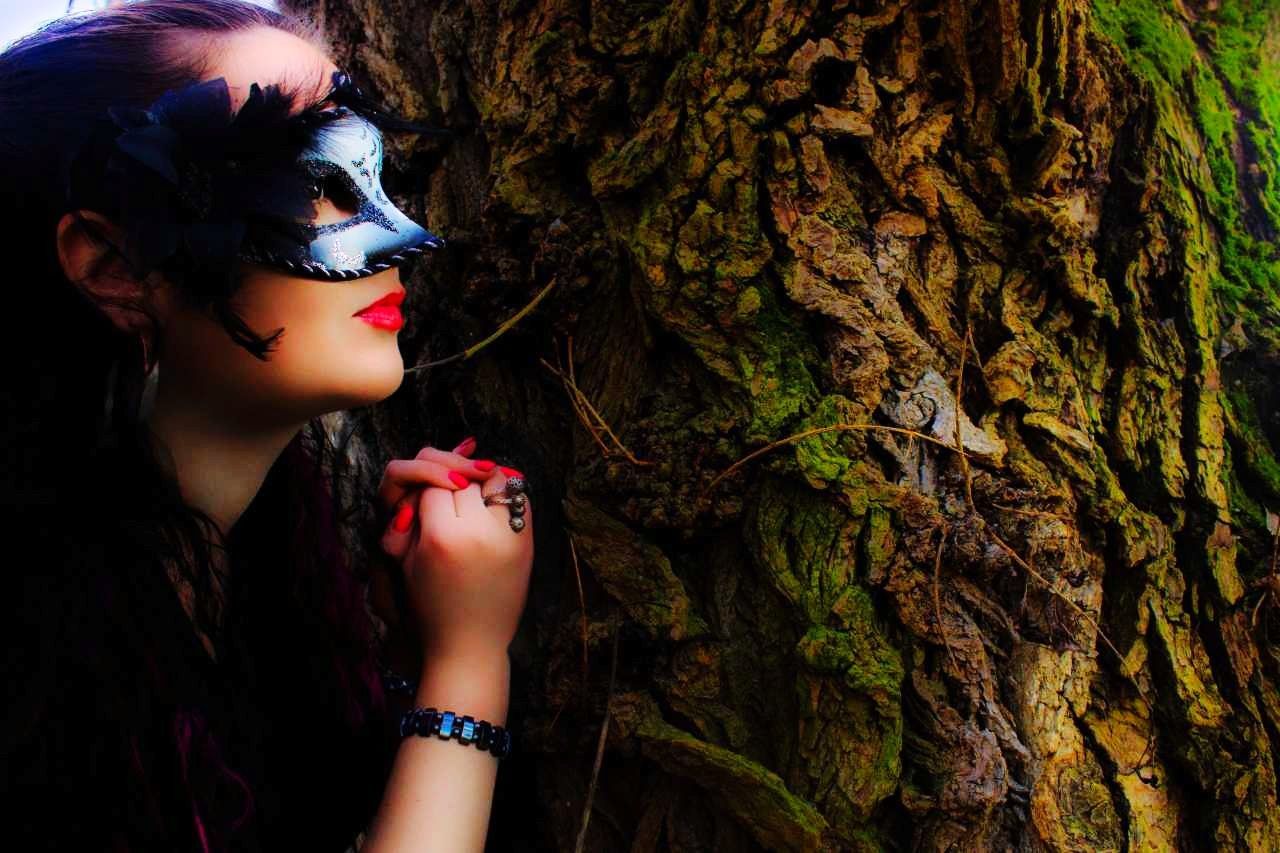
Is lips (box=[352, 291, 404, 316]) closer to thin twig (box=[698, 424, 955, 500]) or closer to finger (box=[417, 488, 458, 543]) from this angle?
finger (box=[417, 488, 458, 543])

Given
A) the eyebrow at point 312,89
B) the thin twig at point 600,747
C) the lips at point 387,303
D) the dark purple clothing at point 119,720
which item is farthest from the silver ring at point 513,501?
the eyebrow at point 312,89

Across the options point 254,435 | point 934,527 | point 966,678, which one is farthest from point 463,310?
point 966,678

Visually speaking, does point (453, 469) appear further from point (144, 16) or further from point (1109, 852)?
point (1109, 852)

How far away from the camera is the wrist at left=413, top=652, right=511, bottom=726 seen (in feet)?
4.50

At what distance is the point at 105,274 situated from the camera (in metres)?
1.17

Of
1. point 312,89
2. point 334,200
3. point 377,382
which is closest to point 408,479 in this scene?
point 377,382

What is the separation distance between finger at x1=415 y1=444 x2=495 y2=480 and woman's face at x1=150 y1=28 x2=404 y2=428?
0.21 meters

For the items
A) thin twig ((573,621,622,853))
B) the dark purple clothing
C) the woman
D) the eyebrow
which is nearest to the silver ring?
the woman

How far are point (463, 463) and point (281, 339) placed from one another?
1.23 feet

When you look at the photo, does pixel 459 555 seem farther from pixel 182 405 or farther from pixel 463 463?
pixel 182 405

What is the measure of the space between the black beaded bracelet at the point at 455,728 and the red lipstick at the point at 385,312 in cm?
58

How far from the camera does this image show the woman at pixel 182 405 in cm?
111

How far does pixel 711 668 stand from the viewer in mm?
1296

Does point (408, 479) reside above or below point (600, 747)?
above
